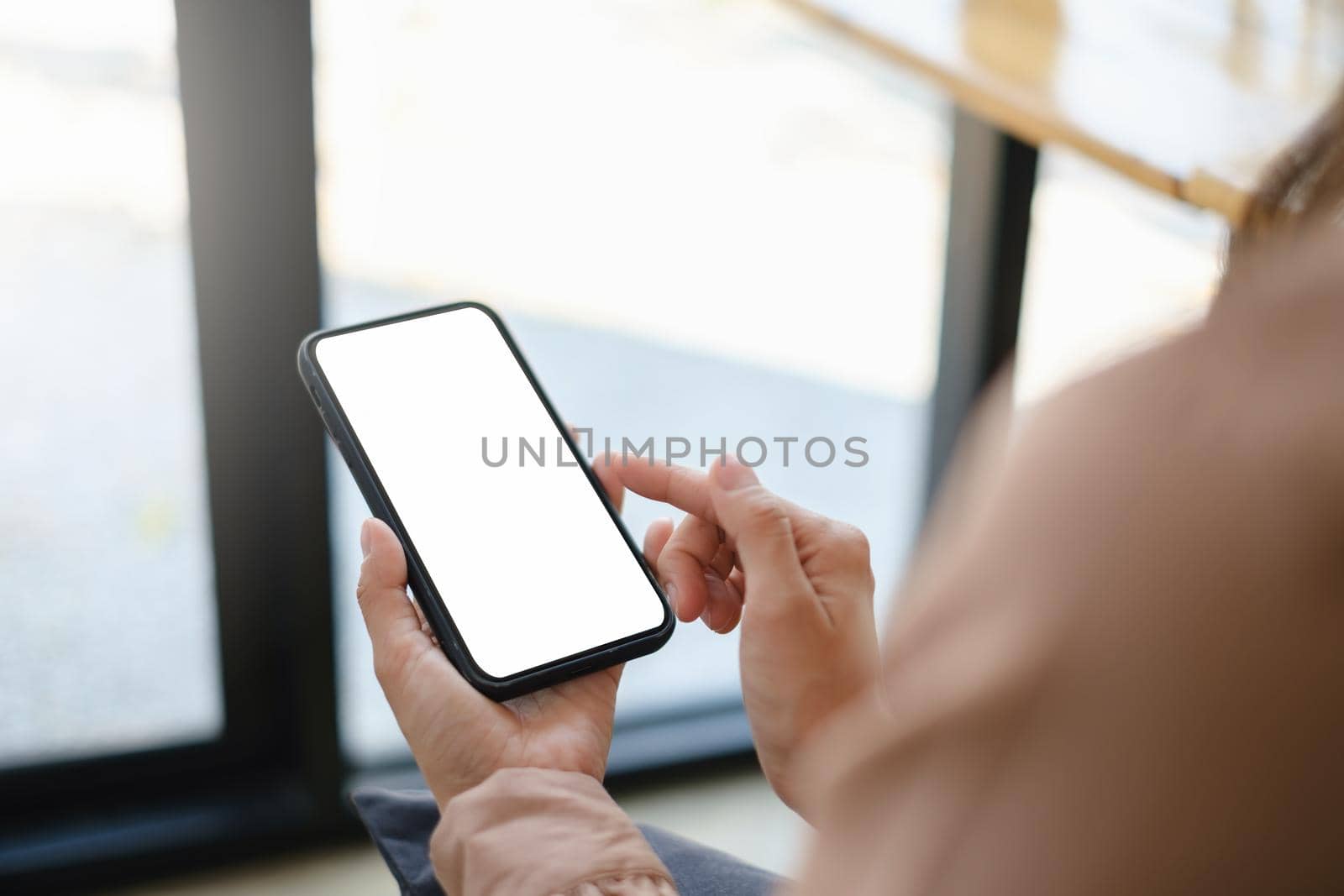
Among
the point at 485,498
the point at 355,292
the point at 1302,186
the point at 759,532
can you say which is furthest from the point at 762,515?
the point at 355,292

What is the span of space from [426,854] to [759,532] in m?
0.24

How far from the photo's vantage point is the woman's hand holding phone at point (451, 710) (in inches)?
20.9

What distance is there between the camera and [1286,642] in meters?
0.21

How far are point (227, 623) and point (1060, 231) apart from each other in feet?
3.21

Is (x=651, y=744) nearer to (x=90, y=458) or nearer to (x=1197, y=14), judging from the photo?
(x=90, y=458)

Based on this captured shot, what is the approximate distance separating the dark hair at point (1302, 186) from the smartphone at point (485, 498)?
0.41 metres

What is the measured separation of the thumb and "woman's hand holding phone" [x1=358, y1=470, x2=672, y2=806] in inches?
4.5

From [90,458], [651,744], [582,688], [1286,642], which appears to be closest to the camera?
[1286,642]

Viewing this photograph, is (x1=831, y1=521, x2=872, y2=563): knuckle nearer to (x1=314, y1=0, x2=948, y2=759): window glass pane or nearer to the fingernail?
the fingernail

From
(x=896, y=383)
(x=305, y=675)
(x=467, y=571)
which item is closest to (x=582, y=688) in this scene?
(x=467, y=571)

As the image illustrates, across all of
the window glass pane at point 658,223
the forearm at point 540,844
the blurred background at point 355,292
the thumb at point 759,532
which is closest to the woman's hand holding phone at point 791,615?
the thumb at point 759,532

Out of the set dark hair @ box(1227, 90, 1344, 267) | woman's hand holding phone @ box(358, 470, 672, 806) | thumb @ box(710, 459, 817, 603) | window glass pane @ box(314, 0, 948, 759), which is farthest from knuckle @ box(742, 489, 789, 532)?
window glass pane @ box(314, 0, 948, 759)

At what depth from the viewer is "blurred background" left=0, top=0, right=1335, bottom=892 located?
2.85 feet

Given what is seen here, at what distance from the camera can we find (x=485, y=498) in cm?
62
